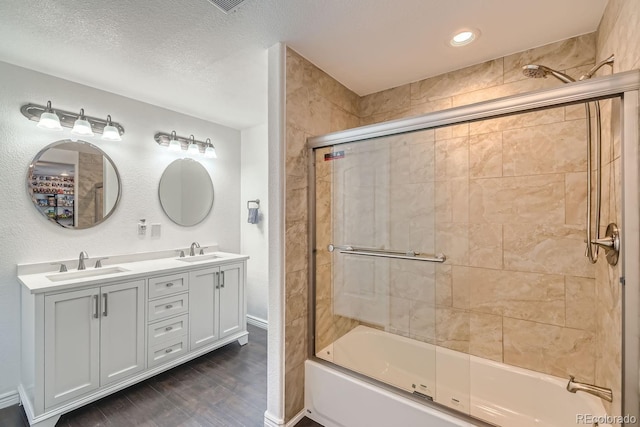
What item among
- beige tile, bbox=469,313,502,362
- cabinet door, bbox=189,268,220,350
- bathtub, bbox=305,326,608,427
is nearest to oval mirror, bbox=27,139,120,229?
cabinet door, bbox=189,268,220,350

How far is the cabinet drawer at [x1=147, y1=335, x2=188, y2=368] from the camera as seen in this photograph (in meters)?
2.23

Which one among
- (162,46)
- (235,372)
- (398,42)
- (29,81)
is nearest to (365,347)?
(235,372)

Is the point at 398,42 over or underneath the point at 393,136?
over

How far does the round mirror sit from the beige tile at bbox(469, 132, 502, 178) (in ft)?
8.99

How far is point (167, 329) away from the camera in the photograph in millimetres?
2332

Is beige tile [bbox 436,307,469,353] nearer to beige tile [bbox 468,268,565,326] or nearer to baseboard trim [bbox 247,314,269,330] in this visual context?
beige tile [bbox 468,268,565,326]

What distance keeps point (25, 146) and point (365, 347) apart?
2.98 meters

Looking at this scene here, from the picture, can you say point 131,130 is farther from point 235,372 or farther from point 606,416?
point 606,416

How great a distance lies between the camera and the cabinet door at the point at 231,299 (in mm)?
2740

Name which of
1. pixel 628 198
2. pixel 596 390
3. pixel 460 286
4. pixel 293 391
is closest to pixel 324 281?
pixel 293 391

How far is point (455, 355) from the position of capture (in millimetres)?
1912

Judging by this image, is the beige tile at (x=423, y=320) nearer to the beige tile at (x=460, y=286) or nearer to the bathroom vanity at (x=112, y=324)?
the beige tile at (x=460, y=286)

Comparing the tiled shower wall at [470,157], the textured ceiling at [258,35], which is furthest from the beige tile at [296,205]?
the textured ceiling at [258,35]

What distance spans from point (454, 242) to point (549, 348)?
83 centimetres
